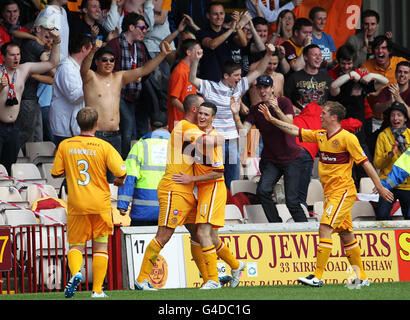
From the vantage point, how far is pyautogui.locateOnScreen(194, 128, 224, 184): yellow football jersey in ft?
35.1

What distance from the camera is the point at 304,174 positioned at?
14.3 m

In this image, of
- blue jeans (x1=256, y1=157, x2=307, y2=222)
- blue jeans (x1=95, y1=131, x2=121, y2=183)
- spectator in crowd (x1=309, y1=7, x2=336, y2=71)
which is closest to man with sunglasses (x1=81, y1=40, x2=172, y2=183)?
blue jeans (x1=95, y1=131, x2=121, y2=183)

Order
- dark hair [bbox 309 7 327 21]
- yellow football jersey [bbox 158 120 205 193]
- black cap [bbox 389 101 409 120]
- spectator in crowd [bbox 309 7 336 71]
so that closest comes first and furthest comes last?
yellow football jersey [bbox 158 120 205 193] < black cap [bbox 389 101 409 120] < spectator in crowd [bbox 309 7 336 71] < dark hair [bbox 309 7 327 21]

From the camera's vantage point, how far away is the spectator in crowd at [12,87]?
14227 millimetres

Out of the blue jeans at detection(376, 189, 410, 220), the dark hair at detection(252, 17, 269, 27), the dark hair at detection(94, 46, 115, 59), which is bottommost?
the blue jeans at detection(376, 189, 410, 220)

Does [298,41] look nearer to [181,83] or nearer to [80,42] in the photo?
[181,83]

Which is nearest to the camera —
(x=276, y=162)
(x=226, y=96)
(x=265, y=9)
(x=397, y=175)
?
(x=397, y=175)

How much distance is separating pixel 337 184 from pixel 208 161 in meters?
1.59

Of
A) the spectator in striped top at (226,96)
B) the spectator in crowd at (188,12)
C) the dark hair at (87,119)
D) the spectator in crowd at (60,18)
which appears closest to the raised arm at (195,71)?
the spectator in striped top at (226,96)

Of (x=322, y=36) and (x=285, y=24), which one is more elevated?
(x=285, y=24)

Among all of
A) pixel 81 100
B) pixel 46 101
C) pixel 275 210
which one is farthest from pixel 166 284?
pixel 46 101

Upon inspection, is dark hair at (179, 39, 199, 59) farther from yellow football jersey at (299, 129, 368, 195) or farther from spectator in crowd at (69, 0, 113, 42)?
yellow football jersey at (299, 129, 368, 195)

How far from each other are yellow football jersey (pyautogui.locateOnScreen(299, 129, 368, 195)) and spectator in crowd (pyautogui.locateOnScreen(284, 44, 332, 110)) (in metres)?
4.10

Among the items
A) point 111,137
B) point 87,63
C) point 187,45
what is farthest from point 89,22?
point 111,137
